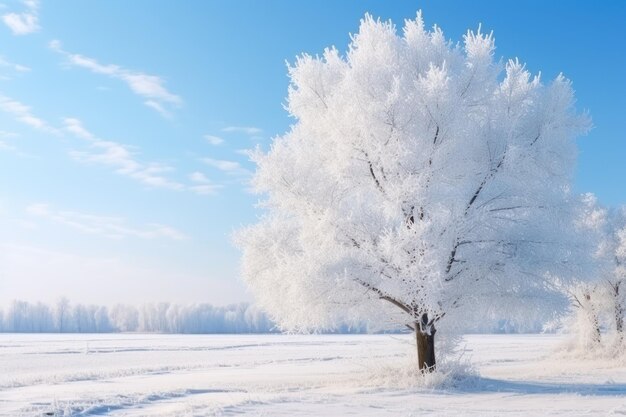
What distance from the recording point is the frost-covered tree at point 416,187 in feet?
61.9

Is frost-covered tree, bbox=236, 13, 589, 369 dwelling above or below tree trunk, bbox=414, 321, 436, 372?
above

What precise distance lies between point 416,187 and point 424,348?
18.9 feet

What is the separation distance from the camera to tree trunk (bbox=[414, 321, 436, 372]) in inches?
812

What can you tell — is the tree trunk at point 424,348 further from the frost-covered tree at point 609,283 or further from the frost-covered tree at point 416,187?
the frost-covered tree at point 609,283

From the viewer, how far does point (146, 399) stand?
58.6 ft

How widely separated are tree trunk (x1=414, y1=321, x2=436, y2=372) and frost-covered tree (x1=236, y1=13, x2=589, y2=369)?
46 mm

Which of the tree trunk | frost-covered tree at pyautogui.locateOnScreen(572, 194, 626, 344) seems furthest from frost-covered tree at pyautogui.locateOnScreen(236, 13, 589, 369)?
frost-covered tree at pyautogui.locateOnScreen(572, 194, 626, 344)

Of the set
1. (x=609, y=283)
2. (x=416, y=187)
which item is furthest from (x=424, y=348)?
(x=609, y=283)

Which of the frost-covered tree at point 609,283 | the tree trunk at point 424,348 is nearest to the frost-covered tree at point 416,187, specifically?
the tree trunk at point 424,348

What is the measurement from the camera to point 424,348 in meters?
20.7

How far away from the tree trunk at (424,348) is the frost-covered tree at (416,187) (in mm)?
46

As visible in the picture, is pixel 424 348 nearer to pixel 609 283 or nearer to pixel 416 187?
pixel 416 187

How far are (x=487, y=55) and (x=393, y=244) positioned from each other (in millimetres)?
7680

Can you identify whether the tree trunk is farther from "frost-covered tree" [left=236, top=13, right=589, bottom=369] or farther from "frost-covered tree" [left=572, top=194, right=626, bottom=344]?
"frost-covered tree" [left=572, top=194, right=626, bottom=344]
